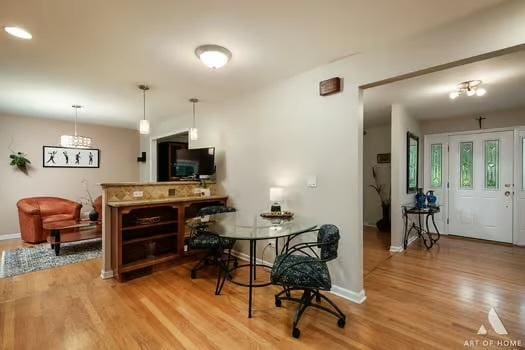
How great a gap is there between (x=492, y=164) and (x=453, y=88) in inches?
92.7

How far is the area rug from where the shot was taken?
3.25 m

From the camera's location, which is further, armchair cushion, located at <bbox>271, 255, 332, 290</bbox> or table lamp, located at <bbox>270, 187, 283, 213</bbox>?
table lamp, located at <bbox>270, 187, 283, 213</bbox>

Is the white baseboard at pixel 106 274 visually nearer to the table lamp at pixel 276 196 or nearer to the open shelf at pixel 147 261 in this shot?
the open shelf at pixel 147 261

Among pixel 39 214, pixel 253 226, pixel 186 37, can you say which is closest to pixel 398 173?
pixel 253 226

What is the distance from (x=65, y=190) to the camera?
5465 millimetres

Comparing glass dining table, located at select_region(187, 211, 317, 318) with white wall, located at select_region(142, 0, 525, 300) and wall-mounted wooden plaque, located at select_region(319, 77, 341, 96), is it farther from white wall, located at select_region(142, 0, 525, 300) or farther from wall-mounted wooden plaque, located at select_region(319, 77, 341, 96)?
wall-mounted wooden plaque, located at select_region(319, 77, 341, 96)

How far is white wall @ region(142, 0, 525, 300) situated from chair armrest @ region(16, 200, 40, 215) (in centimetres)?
365

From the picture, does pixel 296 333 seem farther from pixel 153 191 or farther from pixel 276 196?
pixel 153 191

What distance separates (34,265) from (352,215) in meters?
4.26

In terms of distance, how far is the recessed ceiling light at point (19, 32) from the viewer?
2.01 metres

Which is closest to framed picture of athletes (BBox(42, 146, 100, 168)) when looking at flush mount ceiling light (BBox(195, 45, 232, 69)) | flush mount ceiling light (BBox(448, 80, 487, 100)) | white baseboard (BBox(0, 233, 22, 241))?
white baseboard (BBox(0, 233, 22, 241))

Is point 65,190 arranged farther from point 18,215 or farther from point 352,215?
point 352,215

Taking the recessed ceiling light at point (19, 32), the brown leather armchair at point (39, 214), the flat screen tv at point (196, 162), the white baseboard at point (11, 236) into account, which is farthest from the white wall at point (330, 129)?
the white baseboard at point (11, 236)

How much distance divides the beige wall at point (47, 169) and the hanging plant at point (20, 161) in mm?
72
